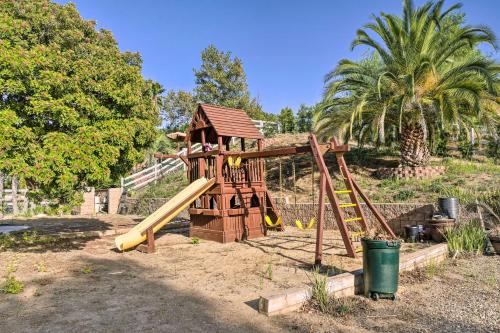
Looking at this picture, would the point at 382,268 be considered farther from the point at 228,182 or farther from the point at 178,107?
the point at 178,107

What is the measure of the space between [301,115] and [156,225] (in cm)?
2112

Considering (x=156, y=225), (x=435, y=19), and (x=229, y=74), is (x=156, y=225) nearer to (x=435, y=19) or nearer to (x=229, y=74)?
(x=435, y=19)

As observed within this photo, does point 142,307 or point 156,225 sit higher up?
point 156,225

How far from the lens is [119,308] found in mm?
4836

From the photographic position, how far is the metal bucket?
29.8 ft

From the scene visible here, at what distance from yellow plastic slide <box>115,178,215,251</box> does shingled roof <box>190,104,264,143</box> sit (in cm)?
153

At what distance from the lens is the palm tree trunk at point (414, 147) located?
13609 millimetres

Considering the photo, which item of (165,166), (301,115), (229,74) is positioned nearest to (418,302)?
(165,166)

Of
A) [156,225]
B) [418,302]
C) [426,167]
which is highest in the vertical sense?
[426,167]

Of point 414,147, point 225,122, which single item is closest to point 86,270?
point 225,122

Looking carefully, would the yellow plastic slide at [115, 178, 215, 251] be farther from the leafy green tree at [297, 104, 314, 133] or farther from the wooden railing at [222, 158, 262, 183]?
the leafy green tree at [297, 104, 314, 133]

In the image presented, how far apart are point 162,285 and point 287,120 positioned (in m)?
24.2

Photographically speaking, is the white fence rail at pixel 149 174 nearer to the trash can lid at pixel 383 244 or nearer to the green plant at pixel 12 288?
the green plant at pixel 12 288

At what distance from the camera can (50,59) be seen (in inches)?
289
